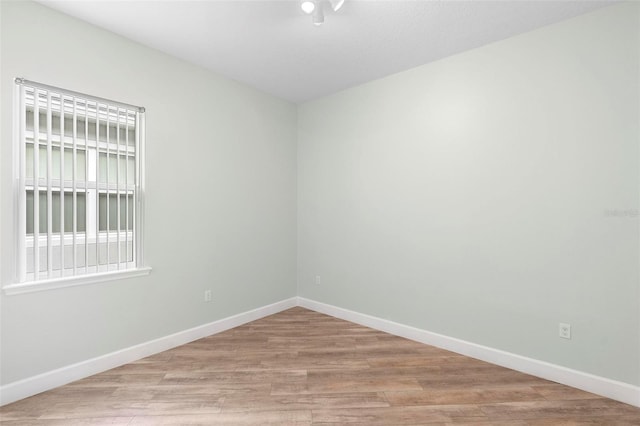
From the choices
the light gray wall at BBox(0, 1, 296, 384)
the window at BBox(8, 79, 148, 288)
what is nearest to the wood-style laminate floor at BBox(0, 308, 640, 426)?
the light gray wall at BBox(0, 1, 296, 384)

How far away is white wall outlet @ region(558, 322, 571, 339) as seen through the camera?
238 centimetres

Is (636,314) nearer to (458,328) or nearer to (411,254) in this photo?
(458,328)

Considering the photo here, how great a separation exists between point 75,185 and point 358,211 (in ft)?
8.72

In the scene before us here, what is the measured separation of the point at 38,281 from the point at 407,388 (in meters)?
2.76

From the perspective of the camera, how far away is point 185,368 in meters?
2.60

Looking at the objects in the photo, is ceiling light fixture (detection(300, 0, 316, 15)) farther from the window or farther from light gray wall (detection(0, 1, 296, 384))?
the window

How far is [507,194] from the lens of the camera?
104 inches

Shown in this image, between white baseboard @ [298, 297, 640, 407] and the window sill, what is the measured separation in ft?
7.53

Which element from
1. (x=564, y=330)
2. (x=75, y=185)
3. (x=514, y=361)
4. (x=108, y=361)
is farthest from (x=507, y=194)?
(x=108, y=361)

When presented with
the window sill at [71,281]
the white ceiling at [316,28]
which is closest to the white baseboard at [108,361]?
the window sill at [71,281]

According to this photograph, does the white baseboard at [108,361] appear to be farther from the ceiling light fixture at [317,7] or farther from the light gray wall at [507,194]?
the ceiling light fixture at [317,7]

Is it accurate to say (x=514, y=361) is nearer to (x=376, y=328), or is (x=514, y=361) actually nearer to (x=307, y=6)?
(x=376, y=328)

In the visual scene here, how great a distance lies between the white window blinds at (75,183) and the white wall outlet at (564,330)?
3502 mm

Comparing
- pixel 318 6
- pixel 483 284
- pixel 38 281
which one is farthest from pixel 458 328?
pixel 38 281
